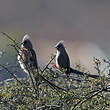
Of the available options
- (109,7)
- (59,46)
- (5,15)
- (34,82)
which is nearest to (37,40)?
(5,15)

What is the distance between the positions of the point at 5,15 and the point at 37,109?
76.3 feet

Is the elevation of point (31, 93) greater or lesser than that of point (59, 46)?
lesser

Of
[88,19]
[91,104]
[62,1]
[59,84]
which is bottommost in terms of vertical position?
[91,104]

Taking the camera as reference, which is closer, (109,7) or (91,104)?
(91,104)

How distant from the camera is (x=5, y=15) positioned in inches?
1079

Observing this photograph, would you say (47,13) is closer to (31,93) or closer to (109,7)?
(109,7)

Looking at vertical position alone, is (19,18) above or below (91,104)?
above

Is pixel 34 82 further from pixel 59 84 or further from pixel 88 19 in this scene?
pixel 88 19

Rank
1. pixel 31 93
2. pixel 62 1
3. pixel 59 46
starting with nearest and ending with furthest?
pixel 31 93 → pixel 59 46 → pixel 62 1

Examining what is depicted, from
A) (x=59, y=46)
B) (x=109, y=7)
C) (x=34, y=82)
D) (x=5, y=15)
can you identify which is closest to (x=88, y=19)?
(x=109, y=7)

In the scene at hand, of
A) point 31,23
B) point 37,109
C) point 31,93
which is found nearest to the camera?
point 37,109

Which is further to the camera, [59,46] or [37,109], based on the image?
[59,46]

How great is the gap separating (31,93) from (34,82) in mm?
270

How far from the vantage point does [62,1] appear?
32.3 m
